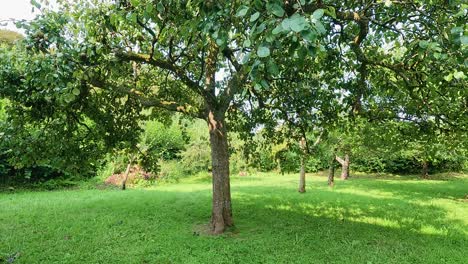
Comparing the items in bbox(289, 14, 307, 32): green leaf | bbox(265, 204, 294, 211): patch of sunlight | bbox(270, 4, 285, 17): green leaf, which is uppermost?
bbox(270, 4, 285, 17): green leaf

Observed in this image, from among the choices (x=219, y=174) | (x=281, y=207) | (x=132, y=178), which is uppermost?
(x=219, y=174)

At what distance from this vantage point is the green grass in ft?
23.5

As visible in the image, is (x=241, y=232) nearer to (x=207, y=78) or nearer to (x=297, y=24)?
(x=207, y=78)

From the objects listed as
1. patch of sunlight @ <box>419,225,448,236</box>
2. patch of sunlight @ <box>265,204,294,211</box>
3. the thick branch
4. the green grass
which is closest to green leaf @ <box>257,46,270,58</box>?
the green grass

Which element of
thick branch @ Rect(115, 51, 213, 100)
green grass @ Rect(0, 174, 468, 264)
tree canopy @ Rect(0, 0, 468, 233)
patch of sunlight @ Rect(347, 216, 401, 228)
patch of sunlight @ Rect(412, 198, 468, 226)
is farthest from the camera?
patch of sunlight @ Rect(412, 198, 468, 226)

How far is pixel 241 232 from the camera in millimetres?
8859

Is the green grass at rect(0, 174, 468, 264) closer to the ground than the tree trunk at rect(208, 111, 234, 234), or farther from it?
closer to the ground

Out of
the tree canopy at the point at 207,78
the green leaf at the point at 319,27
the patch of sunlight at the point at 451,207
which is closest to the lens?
the green leaf at the point at 319,27

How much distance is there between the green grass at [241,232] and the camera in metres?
7.17

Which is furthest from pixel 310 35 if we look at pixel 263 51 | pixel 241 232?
pixel 241 232

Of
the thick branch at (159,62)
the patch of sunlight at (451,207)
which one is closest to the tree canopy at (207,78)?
the thick branch at (159,62)

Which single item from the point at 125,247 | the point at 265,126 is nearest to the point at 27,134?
the point at 125,247

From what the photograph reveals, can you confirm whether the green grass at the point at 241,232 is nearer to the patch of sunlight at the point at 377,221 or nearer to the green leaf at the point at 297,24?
the patch of sunlight at the point at 377,221

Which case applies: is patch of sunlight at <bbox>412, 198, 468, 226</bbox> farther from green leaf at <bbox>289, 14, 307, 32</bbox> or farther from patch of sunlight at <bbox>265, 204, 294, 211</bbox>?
green leaf at <bbox>289, 14, 307, 32</bbox>
